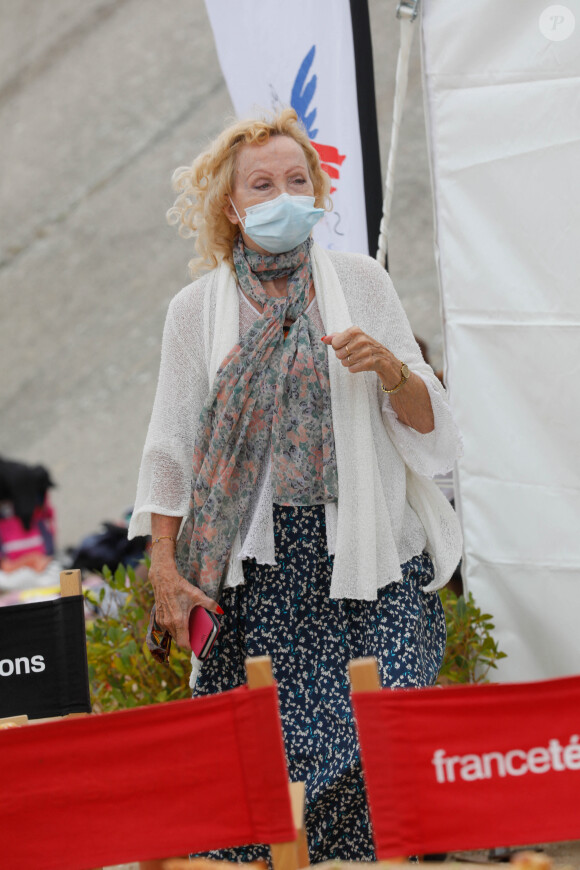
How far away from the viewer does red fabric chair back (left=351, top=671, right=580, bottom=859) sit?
182cm

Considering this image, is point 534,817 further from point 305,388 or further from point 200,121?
point 200,121

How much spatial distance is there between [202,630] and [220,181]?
3.54 feet

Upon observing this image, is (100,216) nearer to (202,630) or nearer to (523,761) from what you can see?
(202,630)

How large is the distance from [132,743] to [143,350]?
1900 cm

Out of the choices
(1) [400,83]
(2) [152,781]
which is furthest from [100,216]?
(2) [152,781]

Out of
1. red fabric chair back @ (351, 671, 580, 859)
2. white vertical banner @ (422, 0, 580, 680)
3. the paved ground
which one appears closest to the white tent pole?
white vertical banner @ (422, 0, 580, 680)

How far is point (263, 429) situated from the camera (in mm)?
2656

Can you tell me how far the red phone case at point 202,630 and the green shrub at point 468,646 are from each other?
3.64ft

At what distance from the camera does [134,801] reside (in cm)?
193

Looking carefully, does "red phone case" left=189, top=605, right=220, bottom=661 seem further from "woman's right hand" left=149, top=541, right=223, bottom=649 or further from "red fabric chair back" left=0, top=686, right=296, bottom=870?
"red fabric chair back" left=0, top=686, right=296, bottom=870

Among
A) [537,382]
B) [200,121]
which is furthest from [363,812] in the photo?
[200,121]

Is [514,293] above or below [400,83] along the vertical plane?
below

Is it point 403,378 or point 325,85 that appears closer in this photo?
point 403,378

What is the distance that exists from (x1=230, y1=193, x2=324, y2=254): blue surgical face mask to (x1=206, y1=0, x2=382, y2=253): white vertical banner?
1028 millimetres
